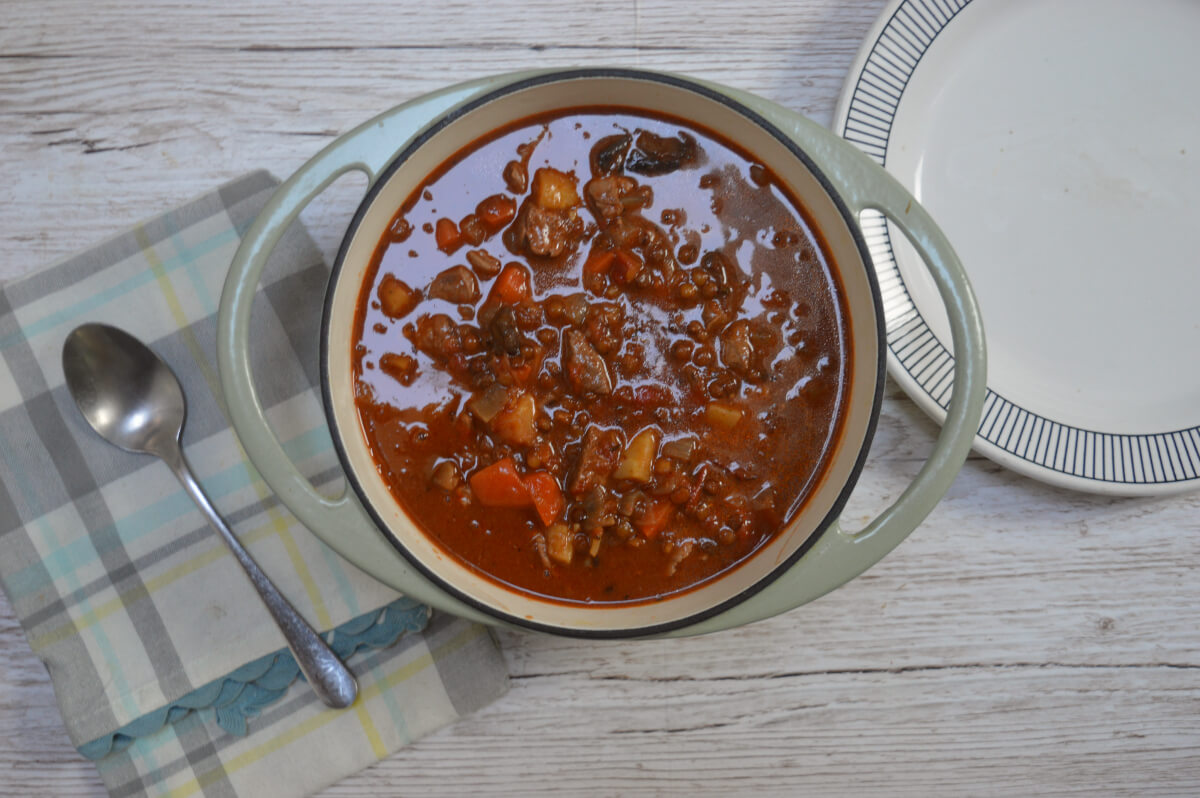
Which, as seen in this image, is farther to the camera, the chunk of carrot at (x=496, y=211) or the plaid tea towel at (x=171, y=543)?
the plaid tea towel at (x=171, y=543)

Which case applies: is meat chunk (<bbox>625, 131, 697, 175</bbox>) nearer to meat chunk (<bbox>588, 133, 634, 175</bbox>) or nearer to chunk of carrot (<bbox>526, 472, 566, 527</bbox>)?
meat chunk (<bbox>588, 133, 634, 175</bbox>)

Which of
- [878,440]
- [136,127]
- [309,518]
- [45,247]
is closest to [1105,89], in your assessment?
[878,440]

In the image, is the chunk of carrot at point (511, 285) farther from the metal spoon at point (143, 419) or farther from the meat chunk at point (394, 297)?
the metal spoon at point (143, 419)

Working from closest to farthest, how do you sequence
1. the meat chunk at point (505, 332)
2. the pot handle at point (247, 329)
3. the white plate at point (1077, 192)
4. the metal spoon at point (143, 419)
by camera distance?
the pot handle at point (247, 329)
the meat chunk at point (505, 332)
the metal spoon at point (143, 419)
the white plate at point (1077, 192)

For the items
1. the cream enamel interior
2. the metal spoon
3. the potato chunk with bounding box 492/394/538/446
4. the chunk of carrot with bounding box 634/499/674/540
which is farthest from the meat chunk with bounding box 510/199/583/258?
the metal spoon

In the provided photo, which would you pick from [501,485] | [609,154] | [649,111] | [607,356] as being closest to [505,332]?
[607,356]

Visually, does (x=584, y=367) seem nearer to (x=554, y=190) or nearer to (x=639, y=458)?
(x=639, y=458)

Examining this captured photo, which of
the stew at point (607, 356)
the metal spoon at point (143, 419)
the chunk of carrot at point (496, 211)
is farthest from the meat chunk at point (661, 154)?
the metal spoon at point (143, 419)

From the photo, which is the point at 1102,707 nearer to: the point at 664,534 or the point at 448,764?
the point at 664,534

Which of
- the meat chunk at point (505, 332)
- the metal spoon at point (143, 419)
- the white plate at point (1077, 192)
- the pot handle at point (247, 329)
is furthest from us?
the white plate at point (1077, 192)
